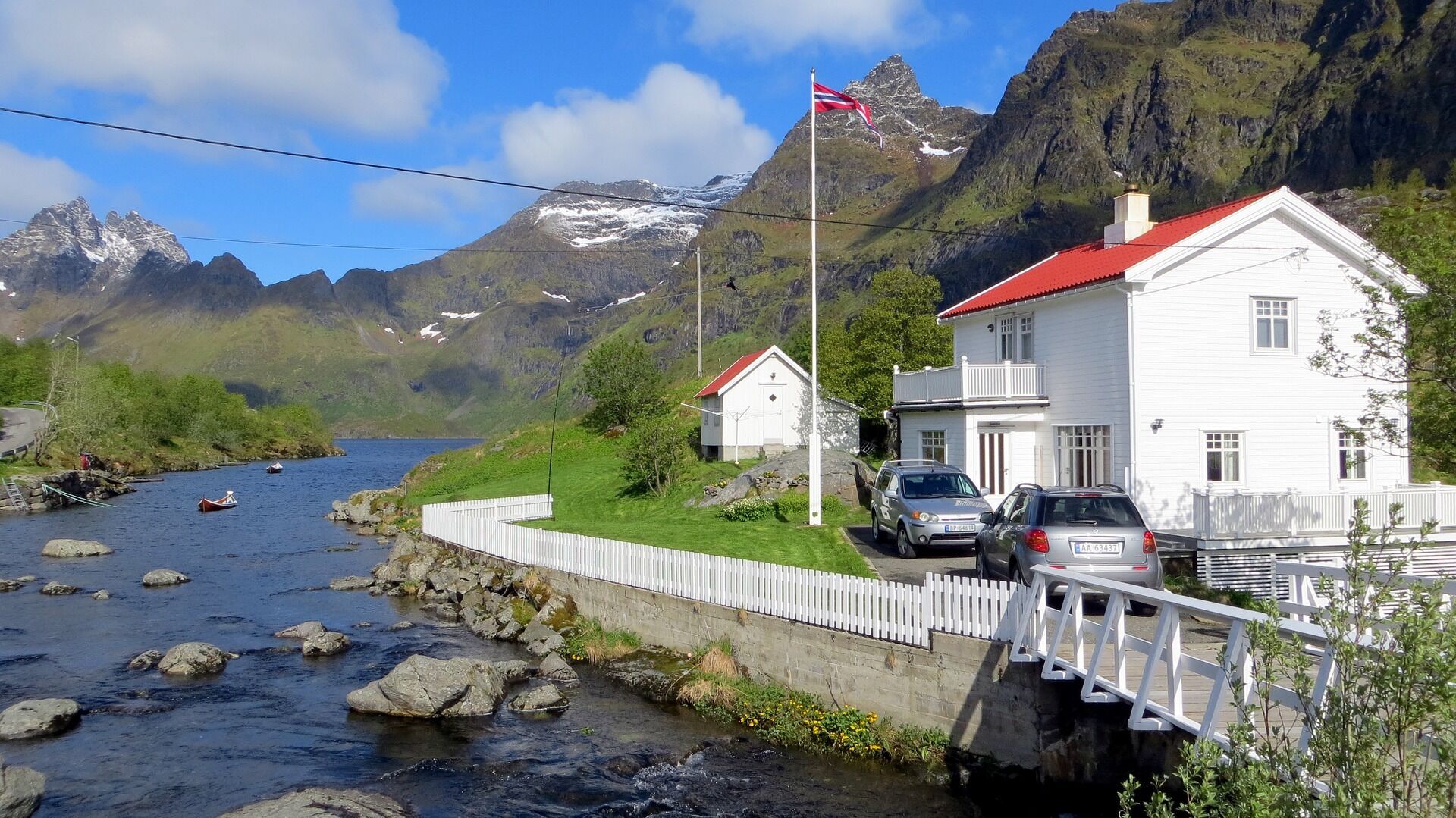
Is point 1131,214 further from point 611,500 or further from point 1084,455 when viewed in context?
point 611,500

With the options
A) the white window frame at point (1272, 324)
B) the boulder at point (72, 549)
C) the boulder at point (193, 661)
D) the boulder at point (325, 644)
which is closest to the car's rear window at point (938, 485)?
the white window frame at point (1272, 324)

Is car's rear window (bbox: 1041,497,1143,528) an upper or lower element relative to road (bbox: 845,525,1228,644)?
upper

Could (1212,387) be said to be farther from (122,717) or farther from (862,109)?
(122,717)

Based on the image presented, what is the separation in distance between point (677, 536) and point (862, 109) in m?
12.0

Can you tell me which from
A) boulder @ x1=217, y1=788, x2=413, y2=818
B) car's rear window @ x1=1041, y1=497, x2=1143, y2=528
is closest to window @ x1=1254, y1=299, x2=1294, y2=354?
car's rear window @ x1=1041, y1=497, x2=1143, y2=528

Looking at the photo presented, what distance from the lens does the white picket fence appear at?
43.5ft

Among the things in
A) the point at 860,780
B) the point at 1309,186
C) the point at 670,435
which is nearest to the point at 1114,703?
the point at 860,780

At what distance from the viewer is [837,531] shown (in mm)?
25828

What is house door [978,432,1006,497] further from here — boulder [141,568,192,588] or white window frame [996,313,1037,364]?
boulder [141,568,192,588]

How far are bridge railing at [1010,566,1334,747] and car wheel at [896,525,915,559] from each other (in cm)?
829

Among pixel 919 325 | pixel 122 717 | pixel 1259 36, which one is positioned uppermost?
pixel 1259 36

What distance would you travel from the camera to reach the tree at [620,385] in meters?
60.1

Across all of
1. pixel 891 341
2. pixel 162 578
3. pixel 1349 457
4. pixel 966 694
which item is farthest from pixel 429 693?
pixel 891 341

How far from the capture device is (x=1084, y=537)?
589 inches
